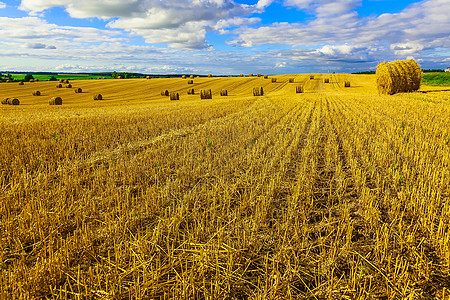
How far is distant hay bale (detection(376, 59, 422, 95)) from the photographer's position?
21.9 meters

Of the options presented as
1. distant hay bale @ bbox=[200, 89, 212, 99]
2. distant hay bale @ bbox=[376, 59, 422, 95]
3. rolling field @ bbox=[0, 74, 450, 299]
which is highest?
distant hay bale @ bbox=[376, 59, 422, 95]

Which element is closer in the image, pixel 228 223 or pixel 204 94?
pixel 228 223

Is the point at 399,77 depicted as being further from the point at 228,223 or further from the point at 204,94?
the point at 228,223

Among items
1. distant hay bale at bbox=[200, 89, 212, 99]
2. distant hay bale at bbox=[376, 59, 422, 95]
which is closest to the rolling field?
distant hay bale at bbox=[376, 59, 422, 95]

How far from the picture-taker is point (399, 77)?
22.0 meters

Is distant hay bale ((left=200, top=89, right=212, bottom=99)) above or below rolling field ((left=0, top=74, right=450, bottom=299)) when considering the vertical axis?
above

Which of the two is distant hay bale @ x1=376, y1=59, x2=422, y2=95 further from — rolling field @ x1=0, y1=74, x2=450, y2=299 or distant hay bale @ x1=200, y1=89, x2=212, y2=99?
rolling field @ x1=0, y1=74, x2=450, y2=299

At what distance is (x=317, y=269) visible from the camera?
2.61 meters

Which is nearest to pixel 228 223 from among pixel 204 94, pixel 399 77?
pixel 399 77

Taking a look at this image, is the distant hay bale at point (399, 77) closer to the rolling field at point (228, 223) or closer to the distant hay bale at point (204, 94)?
the distant hay bale at point (204, 94)

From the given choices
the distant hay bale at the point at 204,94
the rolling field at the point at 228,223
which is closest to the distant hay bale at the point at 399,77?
the distant hay bale at the point at 204,94

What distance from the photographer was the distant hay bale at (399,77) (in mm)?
21891

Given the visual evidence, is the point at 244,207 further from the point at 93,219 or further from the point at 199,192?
the point at 93,219

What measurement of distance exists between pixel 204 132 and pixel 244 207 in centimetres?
590
